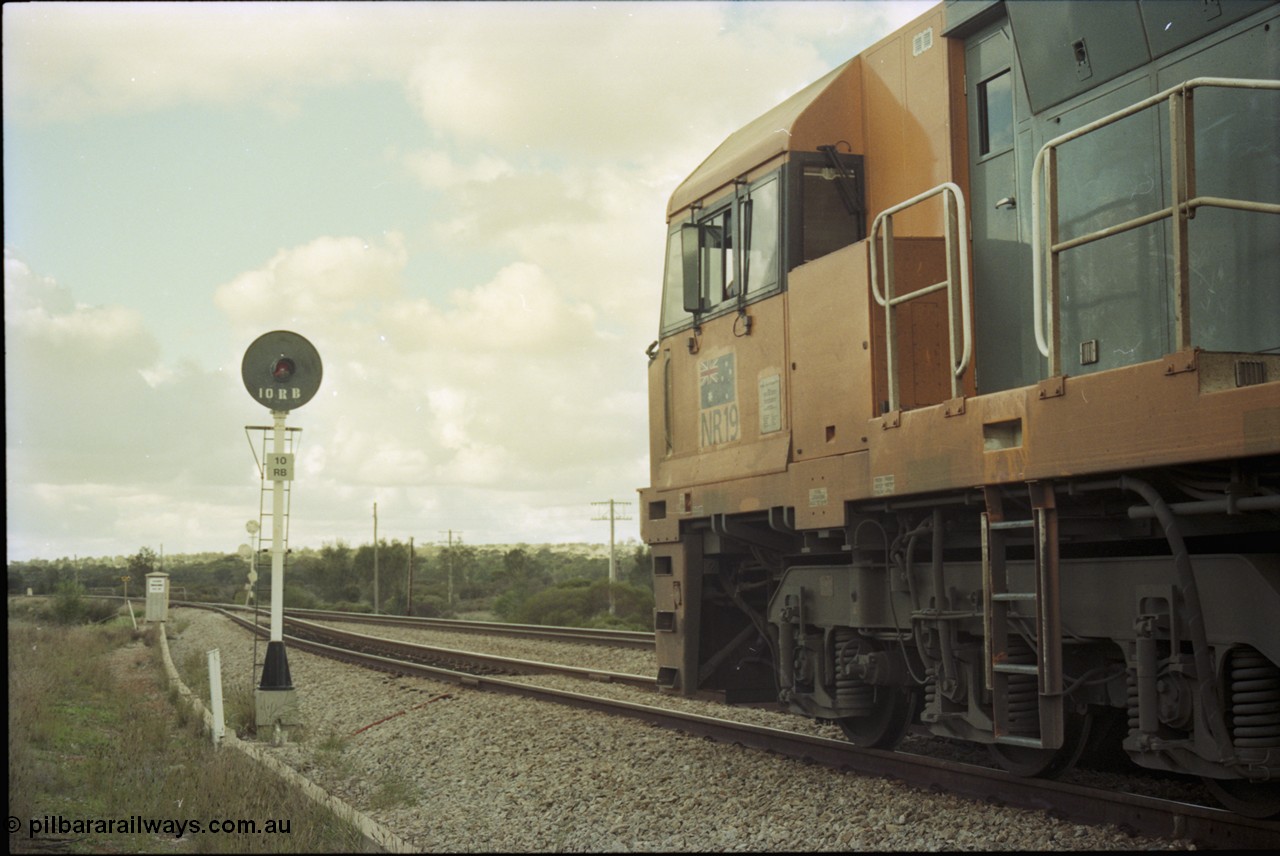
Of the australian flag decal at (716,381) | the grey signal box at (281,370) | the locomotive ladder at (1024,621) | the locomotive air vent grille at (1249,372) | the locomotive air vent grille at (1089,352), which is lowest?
the locomotive ladder at (1024,621)

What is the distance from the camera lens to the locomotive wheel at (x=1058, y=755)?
6.30m

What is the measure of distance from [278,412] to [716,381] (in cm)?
481

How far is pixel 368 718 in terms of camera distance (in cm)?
1233

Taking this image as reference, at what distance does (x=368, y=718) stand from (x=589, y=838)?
21.2 feet

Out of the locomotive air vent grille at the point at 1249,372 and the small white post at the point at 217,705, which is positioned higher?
the locomotive air vent grille at the point at 1249,372

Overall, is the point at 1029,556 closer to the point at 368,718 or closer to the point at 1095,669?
the point at 1095,669

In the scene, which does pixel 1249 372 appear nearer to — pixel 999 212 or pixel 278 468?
pixel 999 212

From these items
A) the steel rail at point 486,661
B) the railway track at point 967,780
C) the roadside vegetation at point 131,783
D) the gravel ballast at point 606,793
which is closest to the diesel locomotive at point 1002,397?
the railway track at point 967,780

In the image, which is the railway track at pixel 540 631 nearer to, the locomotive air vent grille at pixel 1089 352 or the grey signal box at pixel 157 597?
the grey signal box at pixel 157 597

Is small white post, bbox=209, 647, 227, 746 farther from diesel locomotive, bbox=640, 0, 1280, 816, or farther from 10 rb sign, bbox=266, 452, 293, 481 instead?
diesel locomotive, bbox=640, 0, 1280, 816

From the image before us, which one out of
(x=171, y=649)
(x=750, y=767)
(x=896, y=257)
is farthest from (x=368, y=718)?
(x=171, y=649)

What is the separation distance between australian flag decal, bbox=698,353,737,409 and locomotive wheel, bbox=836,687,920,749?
2401 millimetres

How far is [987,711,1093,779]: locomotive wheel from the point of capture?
6297mm

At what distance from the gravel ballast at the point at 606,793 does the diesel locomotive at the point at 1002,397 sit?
50 cm
